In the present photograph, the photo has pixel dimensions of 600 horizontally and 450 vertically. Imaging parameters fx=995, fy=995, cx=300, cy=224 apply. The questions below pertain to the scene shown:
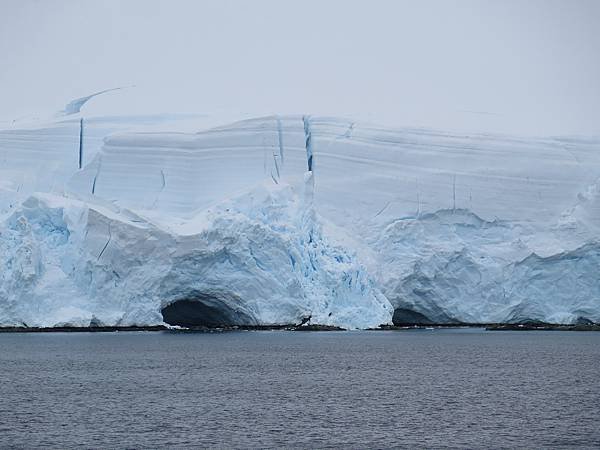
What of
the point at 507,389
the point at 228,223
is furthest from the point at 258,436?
the point at 228,223

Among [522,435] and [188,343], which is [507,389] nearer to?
A: [522,435]

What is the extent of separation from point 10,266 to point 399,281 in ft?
40.9

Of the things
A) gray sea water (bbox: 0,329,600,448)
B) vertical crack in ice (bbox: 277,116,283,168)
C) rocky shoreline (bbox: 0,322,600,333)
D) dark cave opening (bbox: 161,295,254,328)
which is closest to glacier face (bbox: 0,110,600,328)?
vertical crack in ice (bbox: 277,116,283,168)

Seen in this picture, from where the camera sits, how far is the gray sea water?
46.8 feet

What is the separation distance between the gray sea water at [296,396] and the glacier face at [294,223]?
6.68 feet

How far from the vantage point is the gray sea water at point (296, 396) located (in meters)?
14.2

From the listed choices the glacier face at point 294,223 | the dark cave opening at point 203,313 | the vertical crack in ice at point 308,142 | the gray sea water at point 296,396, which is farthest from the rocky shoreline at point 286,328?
the vertical crack in ice at point 308,142

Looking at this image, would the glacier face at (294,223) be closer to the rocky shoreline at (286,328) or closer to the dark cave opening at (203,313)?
the dark cave opening at (203,313)

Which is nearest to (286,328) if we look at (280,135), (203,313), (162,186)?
(203,313)

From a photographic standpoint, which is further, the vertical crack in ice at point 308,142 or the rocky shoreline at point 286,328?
the vertical crack in ice at point 308,142

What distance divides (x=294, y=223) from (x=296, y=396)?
1397cm

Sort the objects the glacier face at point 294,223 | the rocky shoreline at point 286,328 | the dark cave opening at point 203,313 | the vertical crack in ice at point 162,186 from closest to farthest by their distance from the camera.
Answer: the glacier face at point 294,223
the rocky shoreline at point 286,328
the dark cave opening at point 203,313
the vertical crack in ice at point 162,186

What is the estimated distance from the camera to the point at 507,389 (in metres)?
19.6

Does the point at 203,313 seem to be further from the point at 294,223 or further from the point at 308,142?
the point at 308,142
